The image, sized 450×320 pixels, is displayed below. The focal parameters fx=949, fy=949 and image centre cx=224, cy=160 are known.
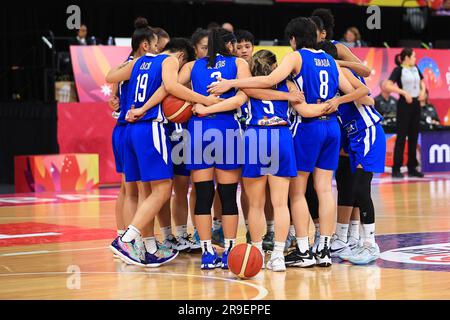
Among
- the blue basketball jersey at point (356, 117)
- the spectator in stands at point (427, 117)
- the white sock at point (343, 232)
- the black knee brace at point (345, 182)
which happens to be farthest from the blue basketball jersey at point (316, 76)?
the spectator in stands at point (427, 117)

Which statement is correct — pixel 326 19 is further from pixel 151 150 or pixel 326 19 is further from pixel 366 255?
pixel 366 255

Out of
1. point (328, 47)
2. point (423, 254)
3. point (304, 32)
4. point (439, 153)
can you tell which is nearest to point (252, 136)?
point (304, 32)

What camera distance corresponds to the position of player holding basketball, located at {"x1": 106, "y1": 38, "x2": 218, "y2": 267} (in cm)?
790

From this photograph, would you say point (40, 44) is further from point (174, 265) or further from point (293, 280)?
point (293, 280)

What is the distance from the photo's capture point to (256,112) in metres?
7.72

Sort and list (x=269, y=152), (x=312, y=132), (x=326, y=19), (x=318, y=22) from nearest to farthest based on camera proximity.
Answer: (x=269, y=152)
(x=312, y=132)
(x=318, y=22)
(x=326, y=19)

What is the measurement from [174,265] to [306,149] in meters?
1.52

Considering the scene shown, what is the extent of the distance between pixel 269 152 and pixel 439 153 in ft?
36.2

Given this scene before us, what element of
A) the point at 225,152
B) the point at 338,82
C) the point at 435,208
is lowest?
the point at 435,208

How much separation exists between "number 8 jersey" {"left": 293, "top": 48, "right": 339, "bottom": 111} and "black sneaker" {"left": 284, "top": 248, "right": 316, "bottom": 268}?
126 centimetres

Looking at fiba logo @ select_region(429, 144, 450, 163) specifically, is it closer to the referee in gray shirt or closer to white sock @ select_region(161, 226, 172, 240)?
the referee in gray shirt

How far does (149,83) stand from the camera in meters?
8.02

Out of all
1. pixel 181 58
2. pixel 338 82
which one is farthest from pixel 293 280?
pixel 181 58

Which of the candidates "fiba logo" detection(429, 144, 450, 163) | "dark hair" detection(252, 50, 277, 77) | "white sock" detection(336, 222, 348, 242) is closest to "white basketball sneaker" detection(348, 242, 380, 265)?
"white sock" detection(336, 222, 348, 242)
